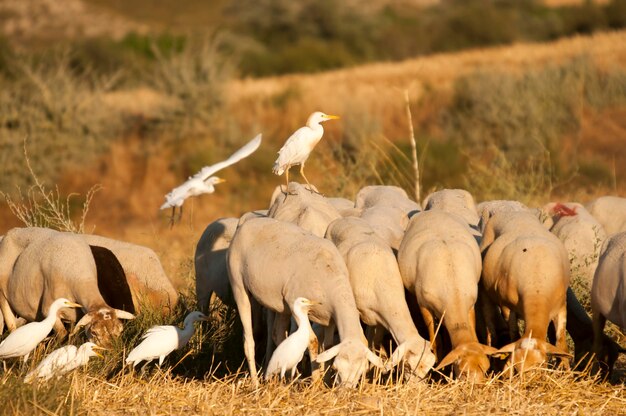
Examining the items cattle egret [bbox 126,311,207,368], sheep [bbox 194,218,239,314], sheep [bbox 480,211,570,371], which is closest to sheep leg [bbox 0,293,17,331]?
sheep [bbox 194,218,239,314]

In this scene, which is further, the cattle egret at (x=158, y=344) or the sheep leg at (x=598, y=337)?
the sheep leg at (x=598, y=337)

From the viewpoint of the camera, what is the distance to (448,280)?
366 inches

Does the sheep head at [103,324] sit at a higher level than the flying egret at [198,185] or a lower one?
lower

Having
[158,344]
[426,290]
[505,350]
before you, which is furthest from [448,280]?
[158,344]

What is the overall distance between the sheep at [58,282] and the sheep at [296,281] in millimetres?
1548

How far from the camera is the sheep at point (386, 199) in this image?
1212 cm

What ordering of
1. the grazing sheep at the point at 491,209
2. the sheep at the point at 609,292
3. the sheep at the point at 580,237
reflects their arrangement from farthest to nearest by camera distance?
the sheep at the point at 580,237
the grazing sheep at the point at 491,209
the sheep at the point at 609,292

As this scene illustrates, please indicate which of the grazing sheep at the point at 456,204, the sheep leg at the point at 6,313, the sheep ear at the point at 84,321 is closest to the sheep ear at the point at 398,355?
the grazing sheep at the point at 456,204

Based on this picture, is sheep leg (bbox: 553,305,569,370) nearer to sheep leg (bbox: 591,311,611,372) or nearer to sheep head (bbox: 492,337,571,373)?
sheep leg (bbox: 591,311,611,372)

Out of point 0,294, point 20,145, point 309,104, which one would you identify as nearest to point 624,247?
point 0,294

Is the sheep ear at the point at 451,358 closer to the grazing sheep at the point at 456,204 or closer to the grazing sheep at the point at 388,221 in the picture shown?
the grazing sheep at the point at 388,221

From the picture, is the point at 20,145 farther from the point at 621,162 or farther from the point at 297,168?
the point at 621,162

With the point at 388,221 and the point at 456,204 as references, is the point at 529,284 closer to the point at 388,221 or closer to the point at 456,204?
the point at 388,221

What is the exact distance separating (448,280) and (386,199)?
3.11 meters
